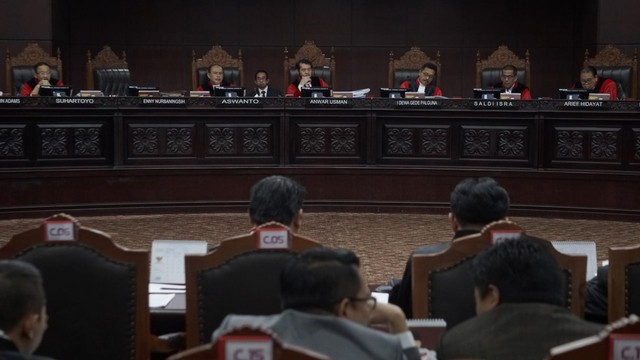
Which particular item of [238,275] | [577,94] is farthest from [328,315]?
[577,94]

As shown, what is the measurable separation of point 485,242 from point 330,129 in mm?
6197

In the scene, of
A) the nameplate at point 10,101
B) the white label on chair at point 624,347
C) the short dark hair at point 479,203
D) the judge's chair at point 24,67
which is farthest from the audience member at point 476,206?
the judge's chair at point 24,67

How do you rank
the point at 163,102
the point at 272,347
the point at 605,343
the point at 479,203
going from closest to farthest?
1. the point at 272,347
2. the point at 605,343
3. the point at 479,203
4. the point at 163,102

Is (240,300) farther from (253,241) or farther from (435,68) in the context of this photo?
(435,68)

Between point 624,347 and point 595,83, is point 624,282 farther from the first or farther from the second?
point 595,83

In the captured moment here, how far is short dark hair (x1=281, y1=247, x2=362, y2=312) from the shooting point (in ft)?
7.45

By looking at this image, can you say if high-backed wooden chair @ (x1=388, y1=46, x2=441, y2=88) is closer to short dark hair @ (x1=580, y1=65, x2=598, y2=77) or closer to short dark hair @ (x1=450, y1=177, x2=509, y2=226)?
short dark hair @ (x1=580, y1=65, x2=598, y2=77)

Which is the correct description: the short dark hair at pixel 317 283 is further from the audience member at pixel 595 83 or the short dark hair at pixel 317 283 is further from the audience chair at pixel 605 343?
the audience member at pixel 595 83

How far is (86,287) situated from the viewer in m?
3.05

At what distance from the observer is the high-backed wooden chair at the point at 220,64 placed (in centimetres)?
1071

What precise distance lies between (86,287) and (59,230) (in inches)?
7.7

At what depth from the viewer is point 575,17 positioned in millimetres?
13133

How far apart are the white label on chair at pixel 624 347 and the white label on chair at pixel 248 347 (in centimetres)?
67

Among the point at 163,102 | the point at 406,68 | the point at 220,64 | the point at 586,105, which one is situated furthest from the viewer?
the point at 406,68
